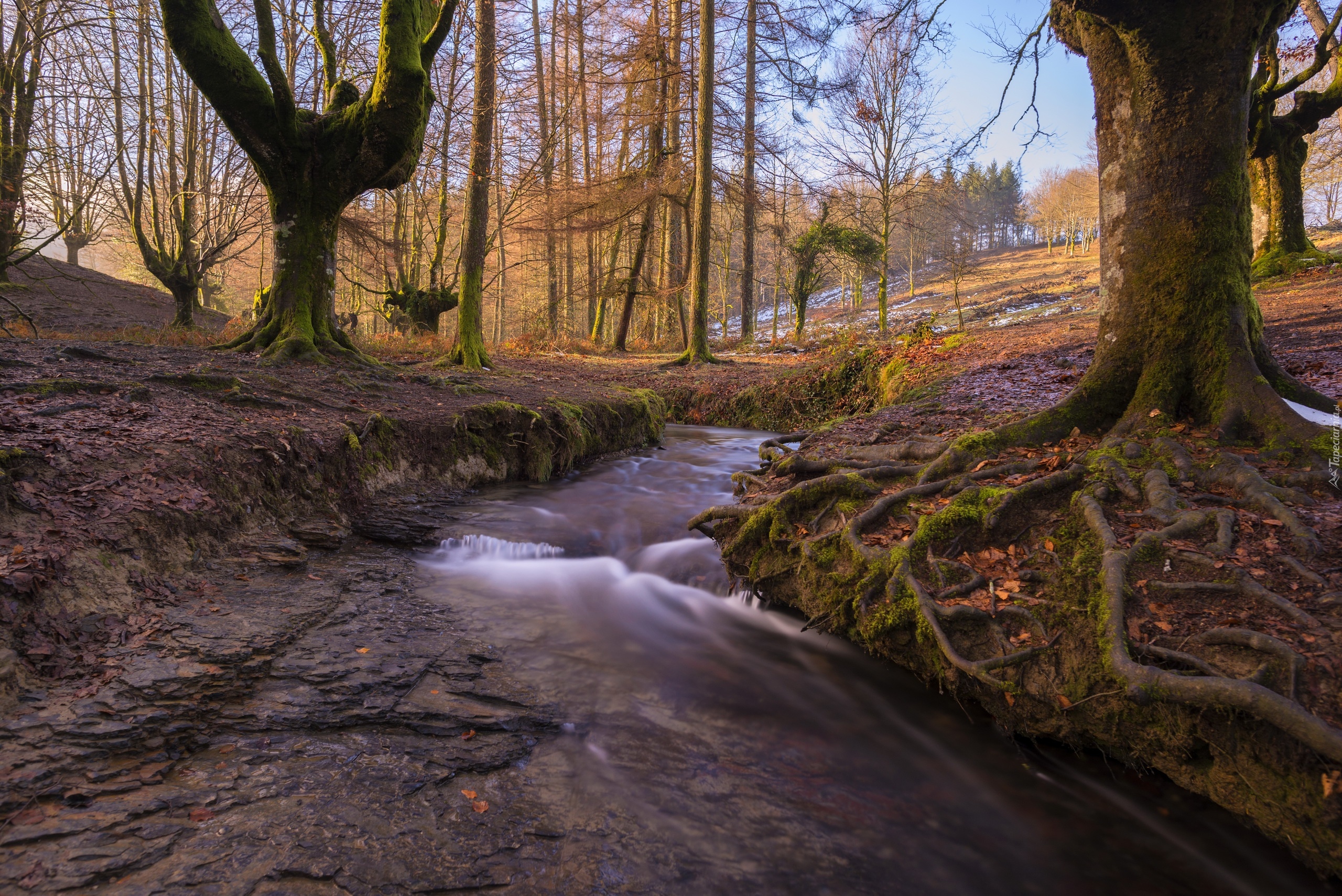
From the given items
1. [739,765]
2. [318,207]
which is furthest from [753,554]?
[318,207]

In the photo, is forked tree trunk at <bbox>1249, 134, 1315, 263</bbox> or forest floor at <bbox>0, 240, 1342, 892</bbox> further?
forked tree trunk at <bbox>1249, 134, 1315, 263</bbox>

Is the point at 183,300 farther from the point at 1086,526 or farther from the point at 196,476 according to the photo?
the point at 1086,526

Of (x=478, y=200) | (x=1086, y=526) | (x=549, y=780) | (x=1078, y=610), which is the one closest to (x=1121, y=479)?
(x=1086, y=526)

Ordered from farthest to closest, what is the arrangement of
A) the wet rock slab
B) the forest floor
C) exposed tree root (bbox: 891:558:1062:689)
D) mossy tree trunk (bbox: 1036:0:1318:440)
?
1. mossy tree trunk (bbox: 1036:0:1318:440)
2. exposed tree root (bbox: 891:558:1062:689)
3. the forest floor
4. the wet rock slab

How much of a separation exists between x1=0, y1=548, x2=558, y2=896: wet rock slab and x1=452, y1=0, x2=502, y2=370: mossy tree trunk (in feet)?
26.8

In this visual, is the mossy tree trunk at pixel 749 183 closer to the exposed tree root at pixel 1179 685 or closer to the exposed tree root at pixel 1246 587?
the exposed tree root at pixel 1179 685

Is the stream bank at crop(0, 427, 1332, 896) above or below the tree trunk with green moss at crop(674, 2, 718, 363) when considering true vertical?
below

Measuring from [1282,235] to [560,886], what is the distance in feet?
62.2

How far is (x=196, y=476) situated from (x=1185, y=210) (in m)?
6.76

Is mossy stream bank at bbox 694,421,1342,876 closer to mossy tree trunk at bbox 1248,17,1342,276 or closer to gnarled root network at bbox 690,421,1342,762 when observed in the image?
gnarled root network at bbox 690,421,1342,762

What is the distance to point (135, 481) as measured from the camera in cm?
368

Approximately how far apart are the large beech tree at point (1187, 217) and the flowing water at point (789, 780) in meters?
2.46

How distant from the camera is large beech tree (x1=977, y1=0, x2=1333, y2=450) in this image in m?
3.88

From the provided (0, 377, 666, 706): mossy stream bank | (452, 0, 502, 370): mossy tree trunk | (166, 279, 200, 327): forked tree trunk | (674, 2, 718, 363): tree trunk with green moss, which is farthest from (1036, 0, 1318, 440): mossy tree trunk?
(166, 279, 200, 327): forked tree trunk
